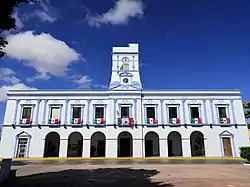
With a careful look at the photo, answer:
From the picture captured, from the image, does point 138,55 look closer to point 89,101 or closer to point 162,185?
point 89,101

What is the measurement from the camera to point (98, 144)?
87.0ft

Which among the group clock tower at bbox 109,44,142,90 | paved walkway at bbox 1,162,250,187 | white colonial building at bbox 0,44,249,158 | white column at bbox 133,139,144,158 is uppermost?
clock tower at bbox 109,44,142,90

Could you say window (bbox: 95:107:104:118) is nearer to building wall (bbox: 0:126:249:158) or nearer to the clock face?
building wall (bbox: 0:126:249:158)

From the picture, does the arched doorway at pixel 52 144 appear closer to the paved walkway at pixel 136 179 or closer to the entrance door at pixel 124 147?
the entrance door at pixel 124 147

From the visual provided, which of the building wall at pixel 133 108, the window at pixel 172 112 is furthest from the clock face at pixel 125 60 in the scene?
the window at pixel 172 112

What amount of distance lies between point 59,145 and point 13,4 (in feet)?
69.6

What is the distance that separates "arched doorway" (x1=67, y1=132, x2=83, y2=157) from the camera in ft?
85.5

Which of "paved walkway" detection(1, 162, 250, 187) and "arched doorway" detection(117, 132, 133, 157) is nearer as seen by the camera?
"paved walkway" detection(1, 162, 250, 187)

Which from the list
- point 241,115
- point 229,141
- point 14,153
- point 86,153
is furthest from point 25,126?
point 241,115

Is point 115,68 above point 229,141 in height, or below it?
above

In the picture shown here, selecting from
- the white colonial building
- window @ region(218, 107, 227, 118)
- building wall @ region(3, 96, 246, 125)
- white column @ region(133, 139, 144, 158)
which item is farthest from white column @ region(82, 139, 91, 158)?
window @ region(218, 107, 227, 118)

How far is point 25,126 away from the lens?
24438 mm

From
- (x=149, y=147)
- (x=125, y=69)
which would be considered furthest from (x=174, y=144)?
(x=125, y=69)

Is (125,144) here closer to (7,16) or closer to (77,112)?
(77,112)
